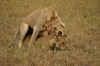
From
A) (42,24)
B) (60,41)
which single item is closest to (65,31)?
(42,24)

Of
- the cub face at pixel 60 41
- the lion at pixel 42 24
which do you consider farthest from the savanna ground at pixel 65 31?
the lion at pixel 42 24

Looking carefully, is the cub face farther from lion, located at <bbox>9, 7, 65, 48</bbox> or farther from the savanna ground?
lion, located at <bbox>9, 7, 65, 48</bbox>

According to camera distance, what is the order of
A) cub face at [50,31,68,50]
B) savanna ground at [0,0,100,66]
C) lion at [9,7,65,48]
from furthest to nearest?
1. lion at [9,7,65,48]
2. cub face at [50,31,68,50]
3. savanna ground at [0,0,100,66]

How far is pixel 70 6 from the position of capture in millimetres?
10469

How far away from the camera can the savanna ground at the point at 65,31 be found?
360cm

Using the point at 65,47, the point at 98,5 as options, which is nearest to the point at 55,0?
the point at 98,5

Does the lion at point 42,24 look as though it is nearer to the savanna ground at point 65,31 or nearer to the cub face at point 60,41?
the savanna ground at point 65,31

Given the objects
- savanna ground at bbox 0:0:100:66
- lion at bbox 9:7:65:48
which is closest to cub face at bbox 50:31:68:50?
savanna ground at bbox 0:0:100:66

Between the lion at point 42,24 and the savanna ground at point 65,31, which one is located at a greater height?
the lion at point 42,24

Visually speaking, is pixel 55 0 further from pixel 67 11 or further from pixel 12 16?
pixel 12 16

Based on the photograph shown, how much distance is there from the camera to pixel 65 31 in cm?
654

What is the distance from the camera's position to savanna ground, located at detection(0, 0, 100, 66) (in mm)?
3596

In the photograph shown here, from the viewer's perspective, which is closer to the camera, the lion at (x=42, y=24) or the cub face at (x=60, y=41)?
A: the cub face at (x=60, y=41)

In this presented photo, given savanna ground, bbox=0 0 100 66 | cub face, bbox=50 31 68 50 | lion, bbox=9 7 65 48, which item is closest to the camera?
savanna ground, bbox=0 0 100 66
